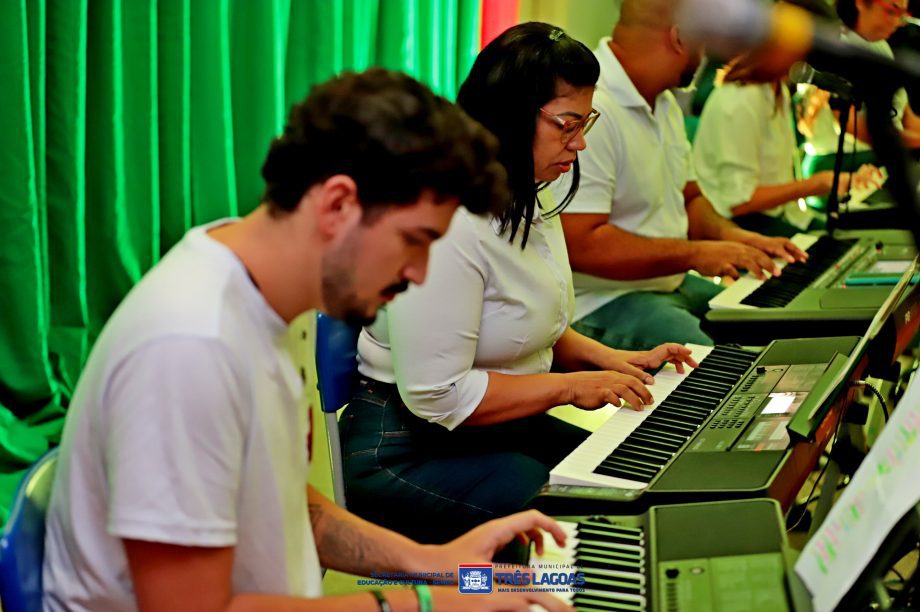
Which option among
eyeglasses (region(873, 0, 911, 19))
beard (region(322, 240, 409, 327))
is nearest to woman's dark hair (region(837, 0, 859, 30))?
eyeglasses (region(873, 0, 911, 19))

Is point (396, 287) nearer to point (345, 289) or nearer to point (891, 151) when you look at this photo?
point (345, 289)

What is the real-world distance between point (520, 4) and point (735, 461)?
340 cm

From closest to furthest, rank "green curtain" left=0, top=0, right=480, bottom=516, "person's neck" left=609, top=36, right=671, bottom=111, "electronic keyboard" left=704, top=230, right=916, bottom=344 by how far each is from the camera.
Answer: "electronic keyboard" left=704, top=230, right=916, bottom=344, "green curtain" left=0, top=0, right=480, bottom=516, "person's neck" left=609, top=36, right=671, bottom=111

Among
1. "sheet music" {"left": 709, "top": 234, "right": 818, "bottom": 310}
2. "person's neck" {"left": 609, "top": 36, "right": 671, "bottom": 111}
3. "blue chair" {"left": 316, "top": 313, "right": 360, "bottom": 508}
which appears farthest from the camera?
"person's neck" {"left": 609, "top": 36, "right": 671, "bottom": 111}

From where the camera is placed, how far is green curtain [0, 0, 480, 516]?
282cm

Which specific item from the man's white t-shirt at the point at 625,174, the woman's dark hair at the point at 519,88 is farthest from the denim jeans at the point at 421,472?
the man's white t-shirt at the point at 625,174

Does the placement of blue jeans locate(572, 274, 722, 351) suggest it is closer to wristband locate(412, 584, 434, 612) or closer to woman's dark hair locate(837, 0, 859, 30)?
wristband locate(412, 584, 434, 612)

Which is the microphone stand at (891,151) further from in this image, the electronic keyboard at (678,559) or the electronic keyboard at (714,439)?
the electronic keyboard at (714,439)

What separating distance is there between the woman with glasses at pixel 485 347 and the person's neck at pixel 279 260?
69 cm

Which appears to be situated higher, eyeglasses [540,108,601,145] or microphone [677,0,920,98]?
microphone [677,0,920,98]

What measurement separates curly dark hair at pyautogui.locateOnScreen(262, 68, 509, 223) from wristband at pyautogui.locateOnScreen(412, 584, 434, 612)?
0.45 m

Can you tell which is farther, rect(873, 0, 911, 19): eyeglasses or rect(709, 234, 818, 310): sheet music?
rect(873, 0, 911, 19): eyeglasses

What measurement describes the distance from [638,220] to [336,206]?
80.7 inches

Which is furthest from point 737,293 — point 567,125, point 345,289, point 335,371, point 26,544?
point 26,544
